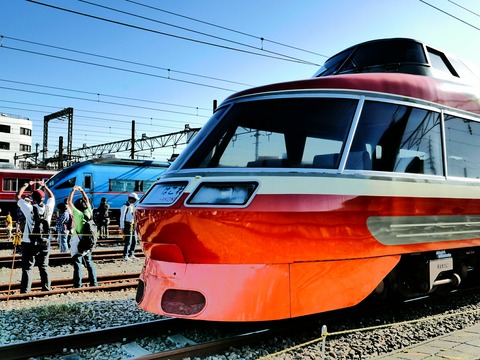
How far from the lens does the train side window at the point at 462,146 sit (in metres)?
5.29

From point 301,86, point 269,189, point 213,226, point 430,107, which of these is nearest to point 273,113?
point 301,86

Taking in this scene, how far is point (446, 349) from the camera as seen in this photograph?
13.5ft

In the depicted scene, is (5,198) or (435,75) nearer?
(435,75)

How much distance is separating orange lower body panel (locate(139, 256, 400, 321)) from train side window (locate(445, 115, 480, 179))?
6.61 ft

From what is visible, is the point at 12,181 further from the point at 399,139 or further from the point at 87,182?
the point at 399,139

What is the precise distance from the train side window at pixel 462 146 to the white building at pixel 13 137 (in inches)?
2630

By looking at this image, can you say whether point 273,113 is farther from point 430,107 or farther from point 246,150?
point 430,107

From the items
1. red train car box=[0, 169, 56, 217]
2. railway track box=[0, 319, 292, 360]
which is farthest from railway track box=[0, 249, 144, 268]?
red train car box=[0, 169, 56, 217]

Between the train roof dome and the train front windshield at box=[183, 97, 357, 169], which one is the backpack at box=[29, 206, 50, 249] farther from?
the train roof dome

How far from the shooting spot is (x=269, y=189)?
4.03 meters

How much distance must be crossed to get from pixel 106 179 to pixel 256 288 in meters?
21.5

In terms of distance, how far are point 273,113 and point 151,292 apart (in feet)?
6.95

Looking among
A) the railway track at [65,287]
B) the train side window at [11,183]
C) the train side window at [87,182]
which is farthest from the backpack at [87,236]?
the train side window at [11,183]

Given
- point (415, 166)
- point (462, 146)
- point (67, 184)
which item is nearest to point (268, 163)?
point (415, 166)
